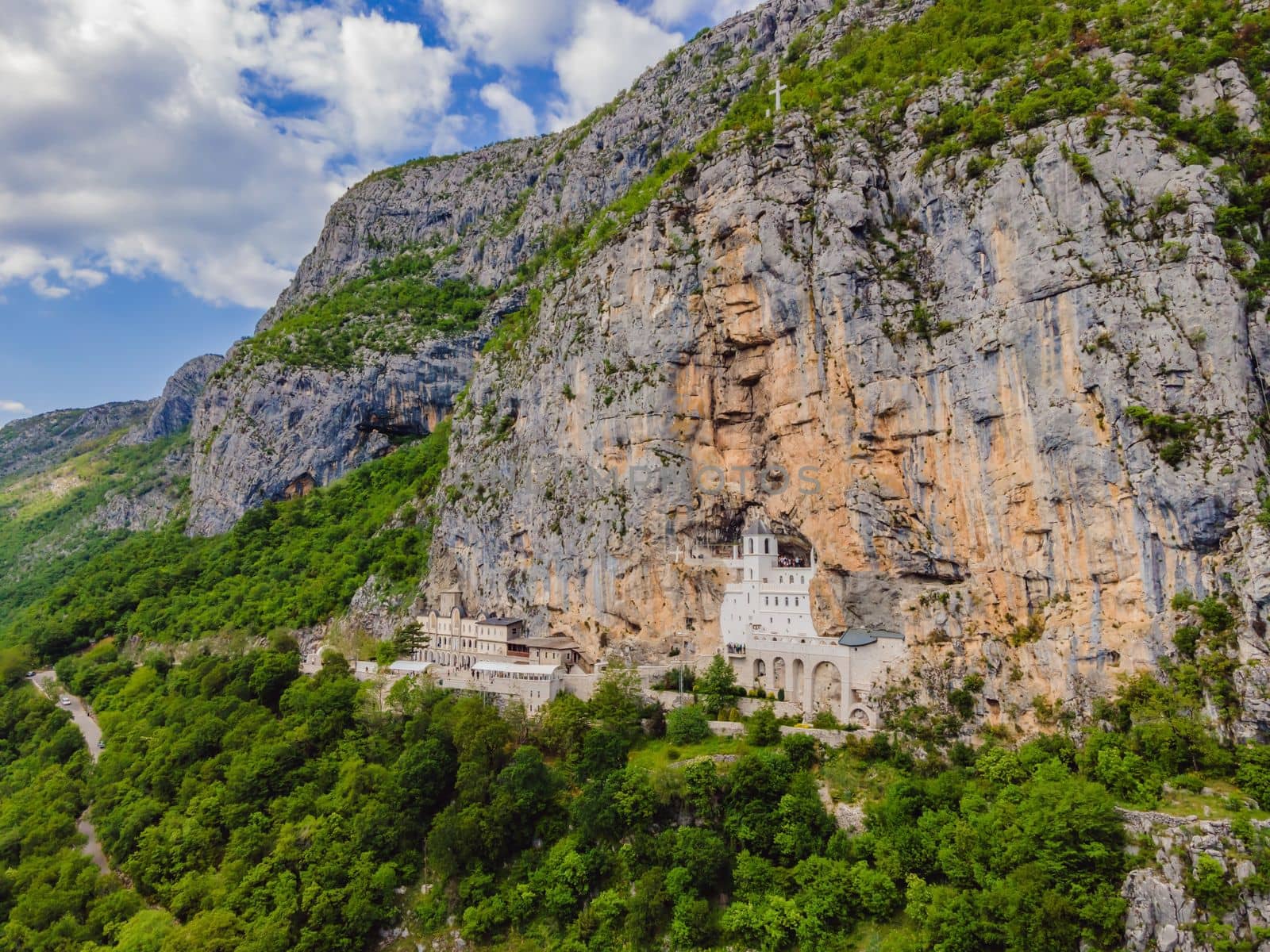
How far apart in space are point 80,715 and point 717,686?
55.8m

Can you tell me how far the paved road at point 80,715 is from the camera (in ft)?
193

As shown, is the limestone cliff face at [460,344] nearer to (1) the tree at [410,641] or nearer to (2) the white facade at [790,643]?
(1) the tree at [410,641]

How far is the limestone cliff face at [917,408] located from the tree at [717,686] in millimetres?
4031

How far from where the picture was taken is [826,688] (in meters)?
42.3

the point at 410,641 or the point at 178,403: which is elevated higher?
the point at 178,403

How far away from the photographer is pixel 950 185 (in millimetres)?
43500

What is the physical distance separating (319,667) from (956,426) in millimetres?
50354

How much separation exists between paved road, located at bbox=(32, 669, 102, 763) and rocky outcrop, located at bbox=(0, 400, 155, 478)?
344 feet

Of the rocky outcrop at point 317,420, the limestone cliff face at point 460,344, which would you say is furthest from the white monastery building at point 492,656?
the limestone cliff face at point 460,344

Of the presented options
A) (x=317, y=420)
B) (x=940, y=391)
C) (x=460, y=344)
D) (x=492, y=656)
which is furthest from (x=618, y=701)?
(x=317, y=420)

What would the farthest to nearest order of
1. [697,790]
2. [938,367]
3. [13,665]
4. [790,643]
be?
[13,665], [790,643], [938,367], [697,790]

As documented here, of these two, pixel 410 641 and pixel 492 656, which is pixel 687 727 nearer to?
pixel 492 656

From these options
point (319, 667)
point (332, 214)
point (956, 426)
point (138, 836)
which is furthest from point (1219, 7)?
point (332, 214)

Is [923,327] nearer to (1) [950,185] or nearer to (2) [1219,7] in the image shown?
(1) [950,185]
